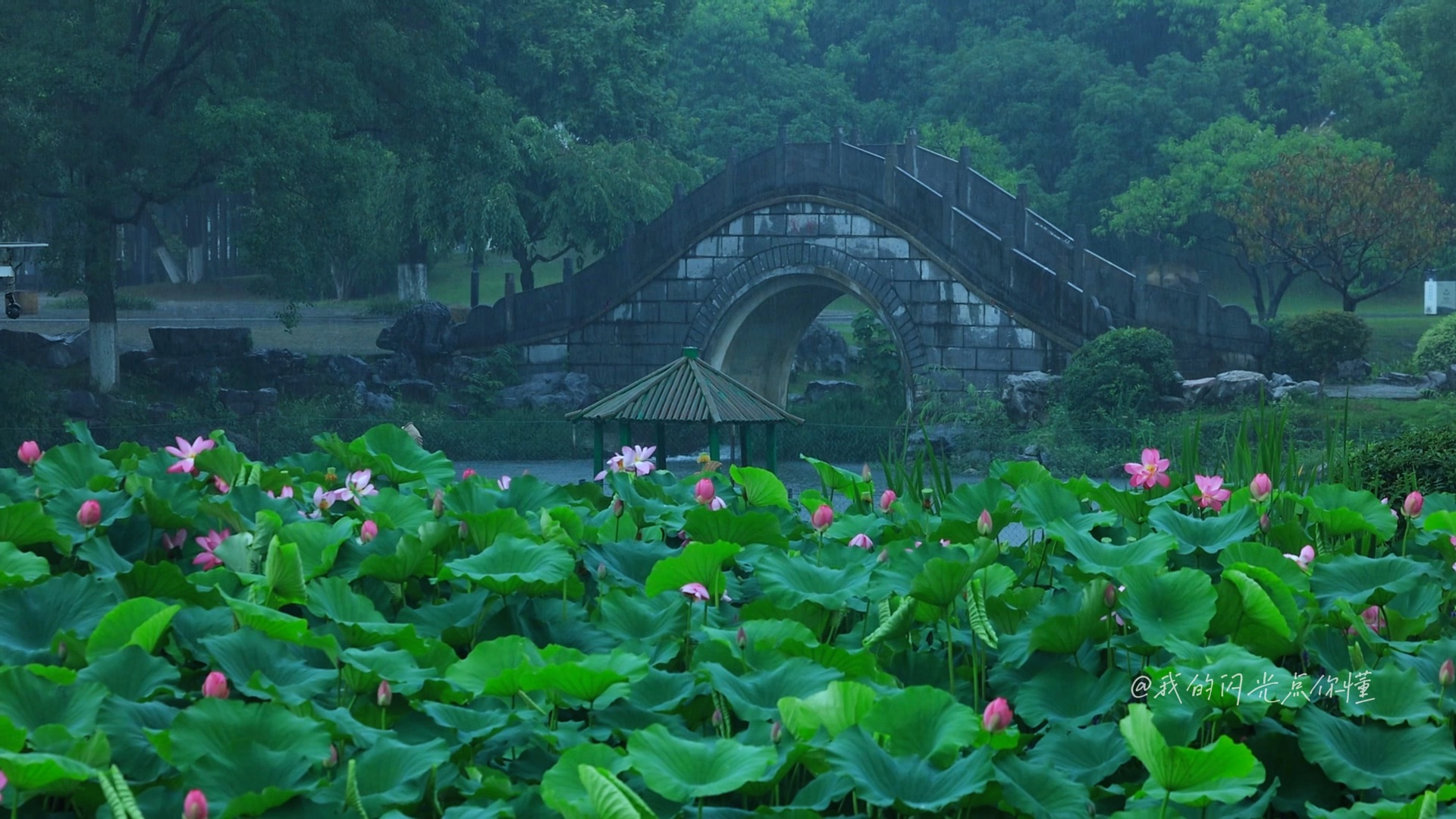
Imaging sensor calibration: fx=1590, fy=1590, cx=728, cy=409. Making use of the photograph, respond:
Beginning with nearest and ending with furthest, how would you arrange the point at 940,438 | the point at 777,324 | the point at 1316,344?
the point at 940,438
the point at 1316,344
the point at 777,324

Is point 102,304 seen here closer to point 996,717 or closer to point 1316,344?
point 1316,344

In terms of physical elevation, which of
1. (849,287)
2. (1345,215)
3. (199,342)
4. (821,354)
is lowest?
(821,354)

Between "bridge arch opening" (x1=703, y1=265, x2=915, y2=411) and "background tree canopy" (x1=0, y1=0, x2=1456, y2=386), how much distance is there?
3.07 metres

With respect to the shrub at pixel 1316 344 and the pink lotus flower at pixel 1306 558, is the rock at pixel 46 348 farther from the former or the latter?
the pink lotus flower at pixel 1306 558

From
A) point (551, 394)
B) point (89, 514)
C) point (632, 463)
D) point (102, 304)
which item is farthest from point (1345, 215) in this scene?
point (89, 514)

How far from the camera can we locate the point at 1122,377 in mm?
20859

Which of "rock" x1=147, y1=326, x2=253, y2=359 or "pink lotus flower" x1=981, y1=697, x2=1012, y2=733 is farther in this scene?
"rock" x1=147, y1=326, x2=253, y2=359

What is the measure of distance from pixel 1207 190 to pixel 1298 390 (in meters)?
16.7

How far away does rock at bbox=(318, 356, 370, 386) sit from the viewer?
2630 centimetres

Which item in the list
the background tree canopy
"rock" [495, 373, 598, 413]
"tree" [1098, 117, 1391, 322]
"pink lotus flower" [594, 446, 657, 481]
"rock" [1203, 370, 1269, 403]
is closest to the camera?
"pink lotus flower" [594, 446, 657, 481]

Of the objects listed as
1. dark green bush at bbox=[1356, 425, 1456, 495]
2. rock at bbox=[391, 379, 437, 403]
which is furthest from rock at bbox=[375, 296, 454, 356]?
dark green bush at bbox=[1356, 425, 1456, 495]

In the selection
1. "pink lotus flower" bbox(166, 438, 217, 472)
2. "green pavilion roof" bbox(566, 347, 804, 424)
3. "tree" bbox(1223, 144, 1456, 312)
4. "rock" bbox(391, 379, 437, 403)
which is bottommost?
"rock" bbox(391, 379, 437, 403)

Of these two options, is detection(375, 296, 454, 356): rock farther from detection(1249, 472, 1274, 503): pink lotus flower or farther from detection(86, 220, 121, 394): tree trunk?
detection(1249, 472, 1274, 503): pink lotus flower

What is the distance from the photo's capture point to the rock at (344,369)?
26297 mm
